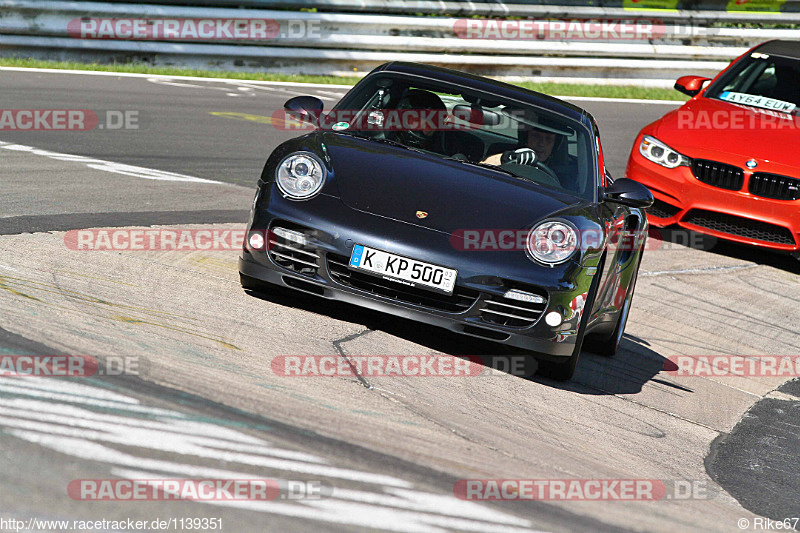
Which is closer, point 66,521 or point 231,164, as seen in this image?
point 66,521

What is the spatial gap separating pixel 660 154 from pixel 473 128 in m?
3.97

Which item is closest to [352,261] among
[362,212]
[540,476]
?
[362,212]

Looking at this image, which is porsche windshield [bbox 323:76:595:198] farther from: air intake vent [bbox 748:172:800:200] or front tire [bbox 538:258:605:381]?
air intake vent [bbox 748:172:800:200]

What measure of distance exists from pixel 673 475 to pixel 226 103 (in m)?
9.49

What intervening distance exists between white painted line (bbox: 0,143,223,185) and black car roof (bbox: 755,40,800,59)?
18.4ft

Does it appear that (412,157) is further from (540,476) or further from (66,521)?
(66,521)

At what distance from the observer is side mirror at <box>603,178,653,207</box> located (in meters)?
6.08

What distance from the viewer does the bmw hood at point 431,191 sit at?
540 centimetres

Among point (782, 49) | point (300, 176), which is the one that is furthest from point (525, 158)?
point (782, 49)

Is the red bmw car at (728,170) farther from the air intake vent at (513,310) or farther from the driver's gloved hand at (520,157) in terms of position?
the air intake vent at (513,310)

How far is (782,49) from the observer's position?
37.1 feet

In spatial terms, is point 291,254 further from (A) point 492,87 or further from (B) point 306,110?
(A) point 492,87

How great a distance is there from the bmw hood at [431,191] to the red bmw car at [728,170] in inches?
161

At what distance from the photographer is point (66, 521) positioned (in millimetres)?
2777
